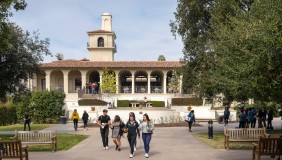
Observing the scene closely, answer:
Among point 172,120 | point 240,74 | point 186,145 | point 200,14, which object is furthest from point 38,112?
point 240,74

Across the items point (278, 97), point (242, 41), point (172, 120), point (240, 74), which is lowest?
point (172, 120)

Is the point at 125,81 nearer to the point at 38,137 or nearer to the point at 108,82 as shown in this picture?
the point at 108,82

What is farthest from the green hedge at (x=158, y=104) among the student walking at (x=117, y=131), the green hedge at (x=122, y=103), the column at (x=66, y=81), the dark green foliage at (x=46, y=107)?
the student walking at (x=117, y=131)

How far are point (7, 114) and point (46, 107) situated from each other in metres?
5.13

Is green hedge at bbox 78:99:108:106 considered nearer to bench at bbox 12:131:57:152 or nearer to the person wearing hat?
the person wearing hat

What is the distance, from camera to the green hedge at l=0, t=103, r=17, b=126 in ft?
126

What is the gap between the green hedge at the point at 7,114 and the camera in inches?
1515

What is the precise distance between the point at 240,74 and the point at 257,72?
639mm

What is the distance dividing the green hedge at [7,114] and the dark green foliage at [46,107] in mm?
Answer: 3116

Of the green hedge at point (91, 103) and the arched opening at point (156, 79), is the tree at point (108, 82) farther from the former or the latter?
the arched opening at point (156, 79)

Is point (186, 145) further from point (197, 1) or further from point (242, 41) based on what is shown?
point (197, 1)

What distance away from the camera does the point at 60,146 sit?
49.2ft

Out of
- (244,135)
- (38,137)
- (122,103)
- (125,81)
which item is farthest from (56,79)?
(244,135)

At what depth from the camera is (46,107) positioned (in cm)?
3744
